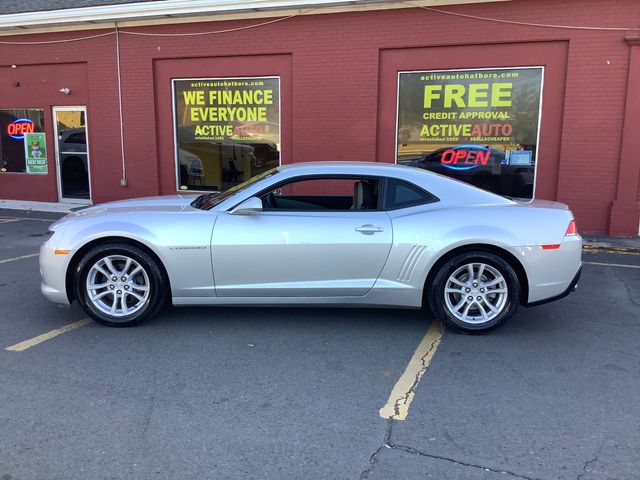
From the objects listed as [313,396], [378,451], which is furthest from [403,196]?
[378,451]

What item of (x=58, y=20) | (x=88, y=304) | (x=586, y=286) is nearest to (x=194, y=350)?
(x=88, y=304)

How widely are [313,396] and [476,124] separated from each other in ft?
25.1

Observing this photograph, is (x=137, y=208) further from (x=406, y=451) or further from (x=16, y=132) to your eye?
(x=16, y=132)

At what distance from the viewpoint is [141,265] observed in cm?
474

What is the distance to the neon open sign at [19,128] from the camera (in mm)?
13047

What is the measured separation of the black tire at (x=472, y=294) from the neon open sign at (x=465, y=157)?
5.78m

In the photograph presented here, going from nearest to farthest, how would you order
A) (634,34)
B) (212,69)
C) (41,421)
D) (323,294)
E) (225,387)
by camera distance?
(41,421) < (225,387) < (323,294) < (634,34) < (212,69)

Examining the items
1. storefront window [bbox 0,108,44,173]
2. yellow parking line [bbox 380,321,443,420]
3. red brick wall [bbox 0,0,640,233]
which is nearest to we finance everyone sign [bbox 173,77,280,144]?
red brick wall [bbox 0,0,640,233]

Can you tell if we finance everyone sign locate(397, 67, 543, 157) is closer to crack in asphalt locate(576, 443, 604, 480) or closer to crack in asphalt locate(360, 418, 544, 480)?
crack in asphalt locate(576, 443, 604, 480)

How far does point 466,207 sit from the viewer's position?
189 inches

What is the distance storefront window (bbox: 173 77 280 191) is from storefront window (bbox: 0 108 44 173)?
3.84 m

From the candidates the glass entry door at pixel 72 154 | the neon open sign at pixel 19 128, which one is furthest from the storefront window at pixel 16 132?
the glass entry door at pixel 72 154

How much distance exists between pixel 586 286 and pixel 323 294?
3521 millimetres

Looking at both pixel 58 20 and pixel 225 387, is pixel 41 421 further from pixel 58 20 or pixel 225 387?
pixel 58 20
